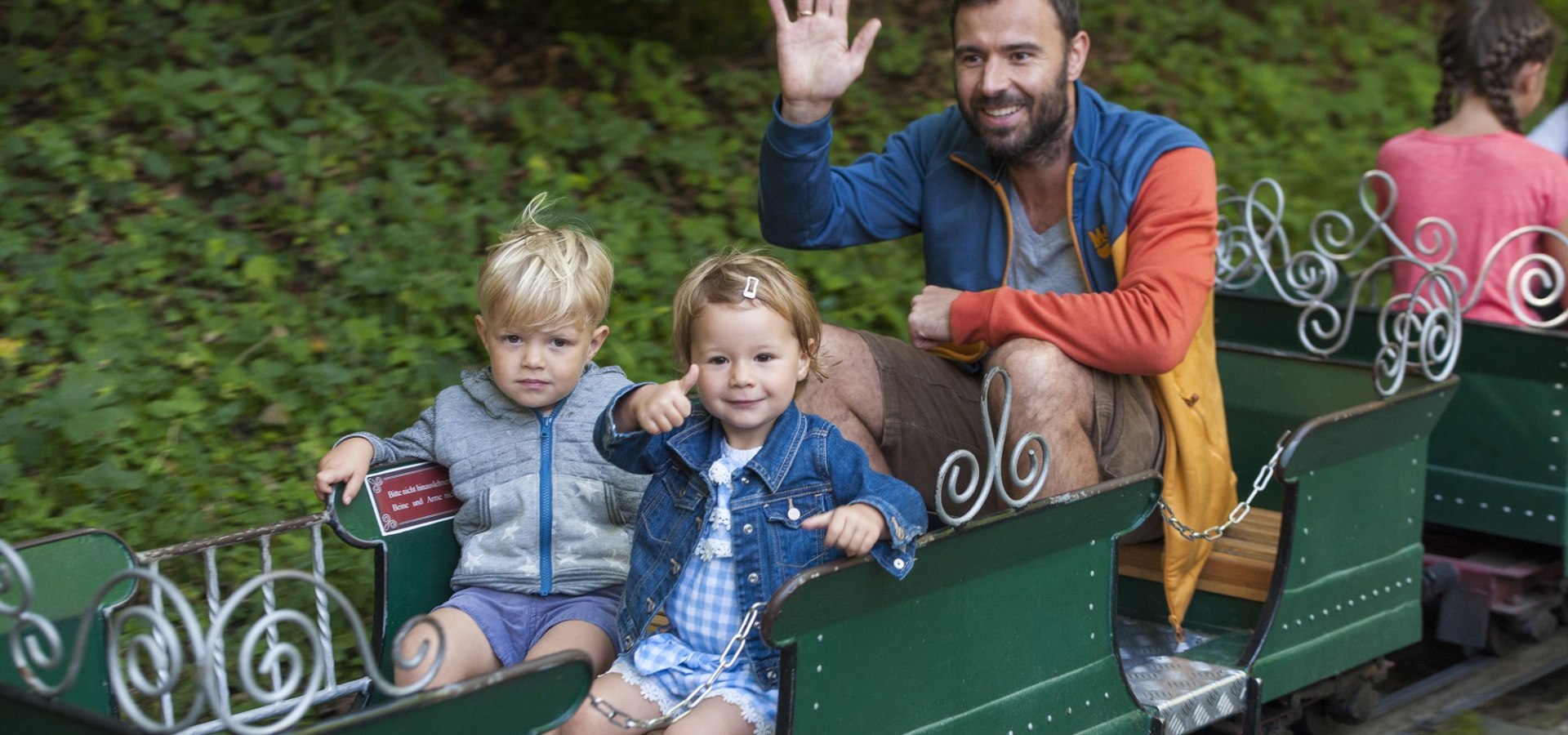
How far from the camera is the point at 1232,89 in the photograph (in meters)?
9.10

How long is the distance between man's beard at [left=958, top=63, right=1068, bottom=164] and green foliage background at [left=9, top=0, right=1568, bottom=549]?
1973mm

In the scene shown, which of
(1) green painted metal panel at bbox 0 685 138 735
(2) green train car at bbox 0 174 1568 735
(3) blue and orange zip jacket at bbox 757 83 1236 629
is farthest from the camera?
(3) blue and orange zip jacket at bbox 757 83 1236 629

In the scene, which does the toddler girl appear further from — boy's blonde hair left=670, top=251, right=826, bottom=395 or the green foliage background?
the green foliage background

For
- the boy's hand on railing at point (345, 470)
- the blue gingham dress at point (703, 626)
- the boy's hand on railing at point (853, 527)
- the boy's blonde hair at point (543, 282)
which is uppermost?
the boy's blonde hair at point (543, 282)

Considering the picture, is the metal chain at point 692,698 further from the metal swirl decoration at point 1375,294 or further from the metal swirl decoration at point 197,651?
the metal swirl decoration at point 1375,294

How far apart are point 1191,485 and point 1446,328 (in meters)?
1.14

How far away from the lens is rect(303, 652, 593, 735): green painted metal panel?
2.24m

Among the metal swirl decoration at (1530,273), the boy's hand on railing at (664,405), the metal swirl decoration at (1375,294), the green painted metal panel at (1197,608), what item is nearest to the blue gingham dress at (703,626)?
the boy's hand on railing at (664,405)

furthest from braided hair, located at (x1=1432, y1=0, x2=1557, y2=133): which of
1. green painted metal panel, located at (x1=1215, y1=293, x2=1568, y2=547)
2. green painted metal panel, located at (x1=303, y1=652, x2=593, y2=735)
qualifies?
green painted metal panel, located at (x1=303, y1=652, x2=593, y2=735)

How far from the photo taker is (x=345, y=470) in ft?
10.7

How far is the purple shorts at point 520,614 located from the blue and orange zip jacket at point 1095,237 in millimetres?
1102

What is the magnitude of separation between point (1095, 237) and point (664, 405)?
149 centimetres

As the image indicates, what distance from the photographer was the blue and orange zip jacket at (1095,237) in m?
3.62

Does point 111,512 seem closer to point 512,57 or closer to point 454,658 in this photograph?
point 454,658
